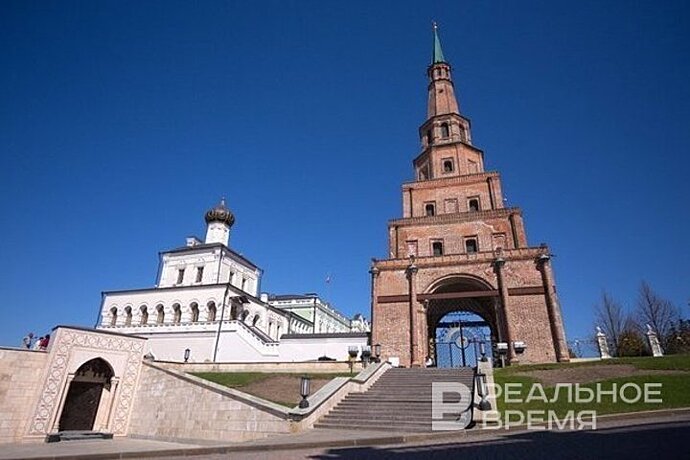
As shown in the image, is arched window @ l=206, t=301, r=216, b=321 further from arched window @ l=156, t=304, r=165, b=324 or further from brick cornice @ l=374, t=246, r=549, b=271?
brick cornice @ l=374, t=246, r=549, b=271

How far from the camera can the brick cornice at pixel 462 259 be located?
24.6 m

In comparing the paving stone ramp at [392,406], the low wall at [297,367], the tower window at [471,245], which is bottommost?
the paving stone ramp at [392,406]

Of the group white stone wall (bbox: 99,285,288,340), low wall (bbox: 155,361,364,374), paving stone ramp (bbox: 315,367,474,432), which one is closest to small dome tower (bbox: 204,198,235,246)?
white stone wall (bbox: 99,285,288,340)

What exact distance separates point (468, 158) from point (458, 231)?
8009mm

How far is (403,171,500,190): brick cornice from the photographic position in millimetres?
30377

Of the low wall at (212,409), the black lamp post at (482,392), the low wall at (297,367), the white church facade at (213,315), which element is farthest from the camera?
the white church facade at (213,315)

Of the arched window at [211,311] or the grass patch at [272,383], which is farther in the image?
the arched window at [211,311]

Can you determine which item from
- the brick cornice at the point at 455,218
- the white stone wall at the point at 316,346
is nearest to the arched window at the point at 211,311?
the white stone wall at the point at 316,346

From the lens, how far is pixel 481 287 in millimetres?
25375

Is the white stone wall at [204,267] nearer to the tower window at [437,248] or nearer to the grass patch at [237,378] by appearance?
the grass patch at [237,378]

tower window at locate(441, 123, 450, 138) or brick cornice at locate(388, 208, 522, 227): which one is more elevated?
tower window at locate(441, 123, 450, 138)

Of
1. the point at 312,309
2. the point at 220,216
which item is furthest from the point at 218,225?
the point at 312,309

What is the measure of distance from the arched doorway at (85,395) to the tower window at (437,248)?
21236 mm

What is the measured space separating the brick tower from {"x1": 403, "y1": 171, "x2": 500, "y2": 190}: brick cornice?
3.1 inches
